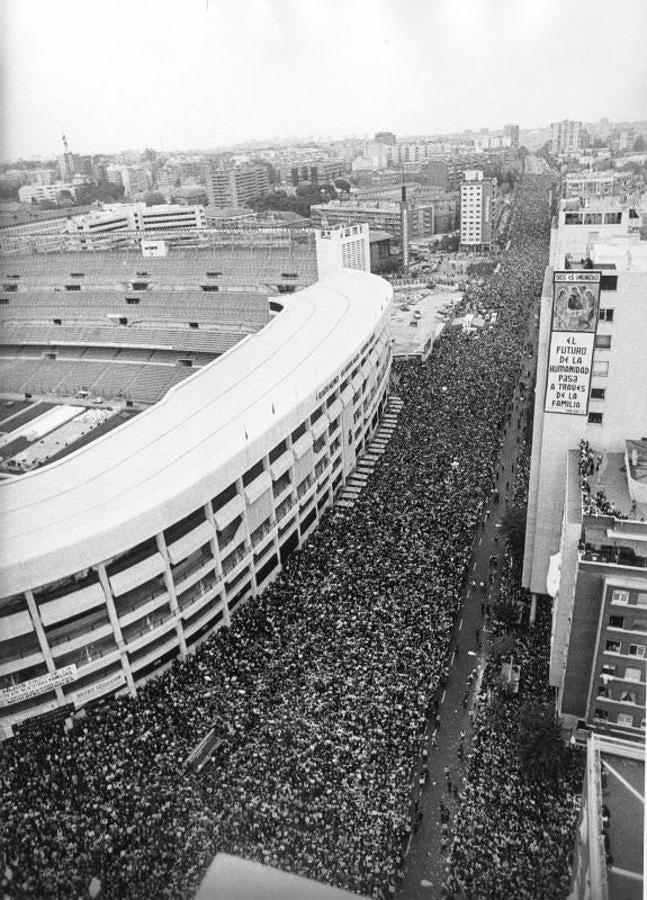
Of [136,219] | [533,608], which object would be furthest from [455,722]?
[136,219]

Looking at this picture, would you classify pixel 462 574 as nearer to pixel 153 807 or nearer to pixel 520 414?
pixel 153 807

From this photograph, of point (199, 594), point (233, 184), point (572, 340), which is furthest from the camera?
point (233, 184)

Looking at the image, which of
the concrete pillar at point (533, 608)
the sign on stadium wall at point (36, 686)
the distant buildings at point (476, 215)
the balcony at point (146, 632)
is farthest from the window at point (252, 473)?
the distant buildings at point (476, 215)

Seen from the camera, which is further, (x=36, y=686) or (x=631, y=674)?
(x=36, y=686)

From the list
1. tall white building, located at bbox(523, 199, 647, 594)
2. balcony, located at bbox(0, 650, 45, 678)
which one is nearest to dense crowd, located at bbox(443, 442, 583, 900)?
tall white building, located at bbox(523, 199, 647, 594)

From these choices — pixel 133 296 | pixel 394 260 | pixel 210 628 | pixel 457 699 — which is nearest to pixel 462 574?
pixel 457 699

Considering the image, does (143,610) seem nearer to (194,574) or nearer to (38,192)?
(194,574)

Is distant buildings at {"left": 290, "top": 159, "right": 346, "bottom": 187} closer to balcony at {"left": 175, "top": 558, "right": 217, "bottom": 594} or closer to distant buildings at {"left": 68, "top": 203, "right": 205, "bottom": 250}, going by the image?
distant buildings at {"left": 68, "top": 203, "right": 205, "bottom": 250}

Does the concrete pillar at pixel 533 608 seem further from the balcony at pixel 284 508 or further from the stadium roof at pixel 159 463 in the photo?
the stadium roof at pixel 159 463
